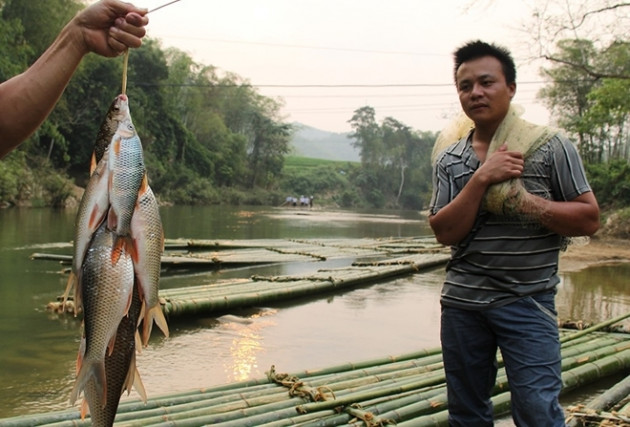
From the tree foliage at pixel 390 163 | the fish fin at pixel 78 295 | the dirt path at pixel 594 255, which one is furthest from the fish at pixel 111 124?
the tree foliage at pixel 390 163

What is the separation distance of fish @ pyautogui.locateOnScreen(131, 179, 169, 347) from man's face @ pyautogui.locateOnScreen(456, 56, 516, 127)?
4.59 ft

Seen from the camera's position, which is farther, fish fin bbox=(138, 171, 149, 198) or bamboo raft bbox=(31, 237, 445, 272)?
bamboo raft bbox=(31, 237, 445, 272)

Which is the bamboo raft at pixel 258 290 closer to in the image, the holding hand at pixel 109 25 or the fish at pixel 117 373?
the fish at pixel 117 373

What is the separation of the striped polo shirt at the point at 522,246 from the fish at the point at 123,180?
137cm

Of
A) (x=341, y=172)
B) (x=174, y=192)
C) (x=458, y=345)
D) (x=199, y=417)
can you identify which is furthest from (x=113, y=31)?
(x=341, y=172)

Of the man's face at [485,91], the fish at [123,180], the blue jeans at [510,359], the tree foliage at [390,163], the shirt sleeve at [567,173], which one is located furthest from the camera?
the tree foliage at [390,163]

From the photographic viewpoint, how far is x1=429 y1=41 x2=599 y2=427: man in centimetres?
248

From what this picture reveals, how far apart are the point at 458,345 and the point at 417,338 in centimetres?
486

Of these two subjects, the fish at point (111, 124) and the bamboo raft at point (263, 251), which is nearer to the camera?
the fish at point (111, 124)

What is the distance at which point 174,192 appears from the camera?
48.2 metres

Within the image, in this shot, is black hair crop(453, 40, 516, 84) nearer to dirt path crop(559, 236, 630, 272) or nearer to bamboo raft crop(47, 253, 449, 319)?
bamboo raft crop(47, 253, 449, 319)

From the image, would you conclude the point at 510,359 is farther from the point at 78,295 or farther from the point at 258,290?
the point at 258,290

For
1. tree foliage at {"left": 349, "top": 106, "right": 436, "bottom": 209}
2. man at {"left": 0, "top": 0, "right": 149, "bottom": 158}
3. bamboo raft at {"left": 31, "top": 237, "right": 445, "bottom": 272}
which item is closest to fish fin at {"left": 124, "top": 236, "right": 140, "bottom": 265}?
man at {"left": 0, "top": 0, "right": 149, "bottom": 158}

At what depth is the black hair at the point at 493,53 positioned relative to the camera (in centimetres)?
272
